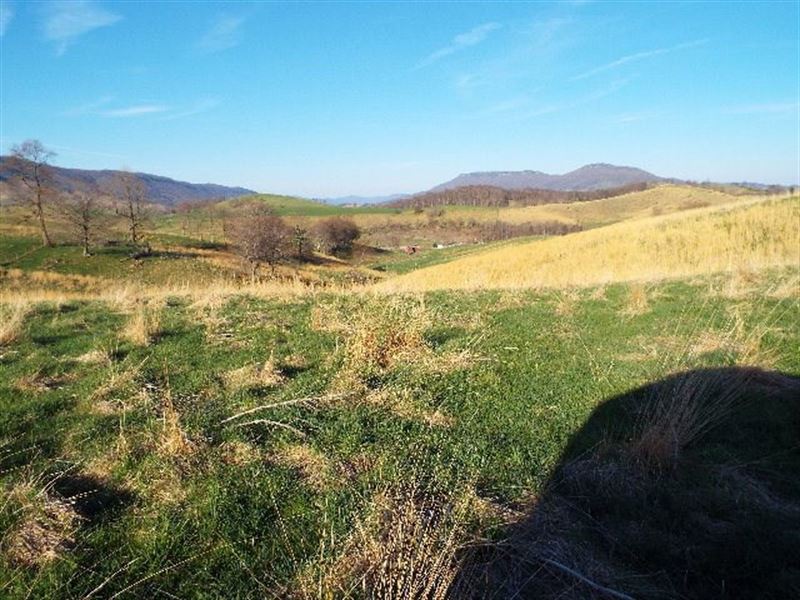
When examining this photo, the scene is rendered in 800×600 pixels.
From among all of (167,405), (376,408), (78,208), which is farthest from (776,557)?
(78,208)

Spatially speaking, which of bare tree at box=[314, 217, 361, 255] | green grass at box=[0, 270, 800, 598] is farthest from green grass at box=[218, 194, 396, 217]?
green grass at box=[0, 270, 800, 598]

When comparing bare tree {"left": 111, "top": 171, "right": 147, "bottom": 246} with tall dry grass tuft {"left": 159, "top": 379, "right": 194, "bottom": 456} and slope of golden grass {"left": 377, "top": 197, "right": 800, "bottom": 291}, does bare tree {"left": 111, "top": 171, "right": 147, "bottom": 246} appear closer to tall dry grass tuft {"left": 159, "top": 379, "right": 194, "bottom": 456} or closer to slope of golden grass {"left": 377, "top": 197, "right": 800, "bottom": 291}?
slope of golden grass {"left": 377, "top": 197, "right": 800, "bottom": 291}

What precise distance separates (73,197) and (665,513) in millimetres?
56859

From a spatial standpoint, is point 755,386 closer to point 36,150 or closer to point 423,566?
point 423,566

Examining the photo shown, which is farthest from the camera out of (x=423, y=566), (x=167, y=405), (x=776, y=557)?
(x=167, y=405)

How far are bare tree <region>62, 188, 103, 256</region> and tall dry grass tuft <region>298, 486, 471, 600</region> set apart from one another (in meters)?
52.9

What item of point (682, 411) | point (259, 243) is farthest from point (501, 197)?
point (682, 411)

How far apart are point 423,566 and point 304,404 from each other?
8.67 feet

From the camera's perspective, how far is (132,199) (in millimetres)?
50750

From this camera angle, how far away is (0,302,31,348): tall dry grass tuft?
24.4 feet

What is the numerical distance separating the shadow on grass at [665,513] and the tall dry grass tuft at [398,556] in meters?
0.21

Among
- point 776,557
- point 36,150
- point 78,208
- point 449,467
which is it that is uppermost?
point 36,150

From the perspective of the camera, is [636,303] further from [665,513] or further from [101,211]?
[101,211]

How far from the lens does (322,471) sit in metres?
3.86
